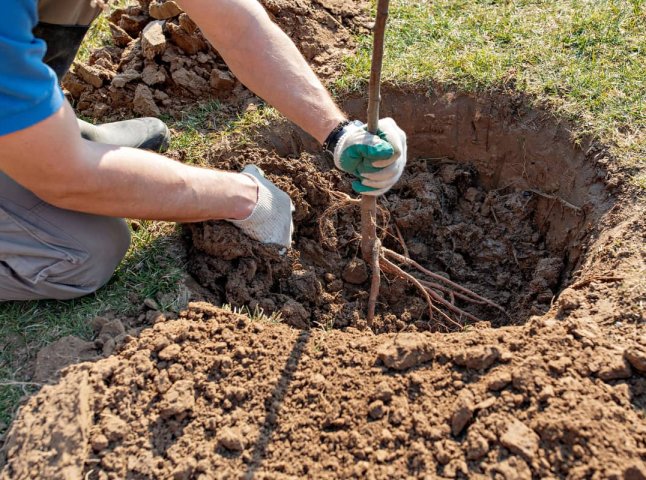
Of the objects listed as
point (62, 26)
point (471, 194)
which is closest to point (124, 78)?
point (62, 26)

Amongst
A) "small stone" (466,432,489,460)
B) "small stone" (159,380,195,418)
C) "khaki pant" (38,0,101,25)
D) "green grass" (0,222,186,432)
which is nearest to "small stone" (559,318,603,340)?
"small stone" (466,432,489,460)

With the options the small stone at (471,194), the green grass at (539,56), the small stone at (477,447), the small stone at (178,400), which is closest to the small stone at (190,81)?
the green grass at (539,56)

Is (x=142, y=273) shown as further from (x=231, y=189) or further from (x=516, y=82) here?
(x=516, y=82)

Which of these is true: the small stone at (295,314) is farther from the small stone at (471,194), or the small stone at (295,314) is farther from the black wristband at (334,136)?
the small stone at (471,194)

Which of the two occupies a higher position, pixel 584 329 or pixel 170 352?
pixel 584 329

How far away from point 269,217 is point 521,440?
52.8 inches

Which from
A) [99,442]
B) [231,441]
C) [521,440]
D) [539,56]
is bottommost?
[99,442]

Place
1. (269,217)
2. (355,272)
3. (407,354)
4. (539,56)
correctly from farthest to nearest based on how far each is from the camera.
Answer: (539,56) → (355,272) → (269,217) → (407,354)

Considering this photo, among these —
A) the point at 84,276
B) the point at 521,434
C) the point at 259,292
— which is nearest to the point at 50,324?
the point at 84,276

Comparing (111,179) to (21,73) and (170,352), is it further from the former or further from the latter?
(170,352)

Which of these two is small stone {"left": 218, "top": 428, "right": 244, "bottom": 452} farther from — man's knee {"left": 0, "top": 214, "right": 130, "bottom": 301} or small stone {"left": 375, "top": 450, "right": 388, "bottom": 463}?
man's knee {"left": 0, "top": 214, "right": 130, "bottom": 301}

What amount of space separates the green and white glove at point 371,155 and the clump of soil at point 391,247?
44 centimetres

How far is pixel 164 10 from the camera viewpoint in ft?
11.0

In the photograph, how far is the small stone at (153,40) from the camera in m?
3.29
